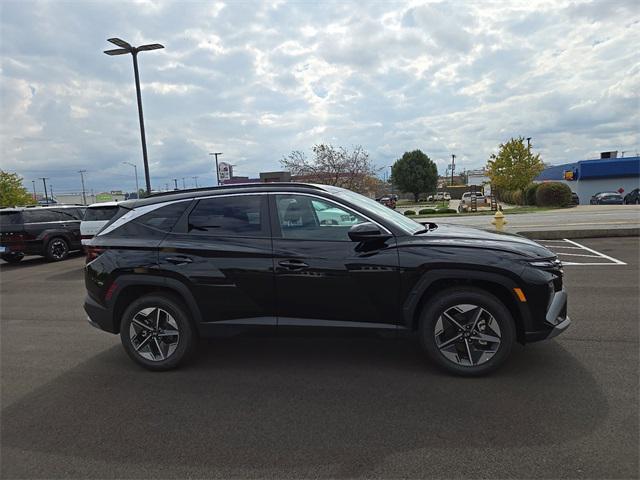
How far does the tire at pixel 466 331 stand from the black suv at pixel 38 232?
500 inches

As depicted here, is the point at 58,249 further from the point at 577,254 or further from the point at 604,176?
the point at 604,176

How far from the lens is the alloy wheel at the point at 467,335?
11.5 feet

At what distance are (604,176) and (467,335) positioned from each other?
46.4 metres

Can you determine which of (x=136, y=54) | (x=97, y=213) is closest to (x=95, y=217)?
(x=97, y=213)

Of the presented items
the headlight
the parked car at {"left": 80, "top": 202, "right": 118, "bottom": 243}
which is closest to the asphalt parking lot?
the headlight

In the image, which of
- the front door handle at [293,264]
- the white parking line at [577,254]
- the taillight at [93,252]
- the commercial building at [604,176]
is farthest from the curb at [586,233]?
the commercial building at [604,176]

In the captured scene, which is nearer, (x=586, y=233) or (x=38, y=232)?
(x=586, y=233)

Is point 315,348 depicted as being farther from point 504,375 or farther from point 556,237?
point 556,237

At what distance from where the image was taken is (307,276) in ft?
11.9

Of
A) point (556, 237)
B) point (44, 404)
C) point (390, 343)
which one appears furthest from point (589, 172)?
point (44, 404)

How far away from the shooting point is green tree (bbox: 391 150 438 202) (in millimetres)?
60000

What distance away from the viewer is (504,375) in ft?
11.7

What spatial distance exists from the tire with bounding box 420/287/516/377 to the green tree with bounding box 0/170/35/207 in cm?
5317

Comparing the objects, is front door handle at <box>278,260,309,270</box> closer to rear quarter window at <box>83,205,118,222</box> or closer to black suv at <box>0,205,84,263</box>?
rear quarter window at <box>83,205,118,222</box>
